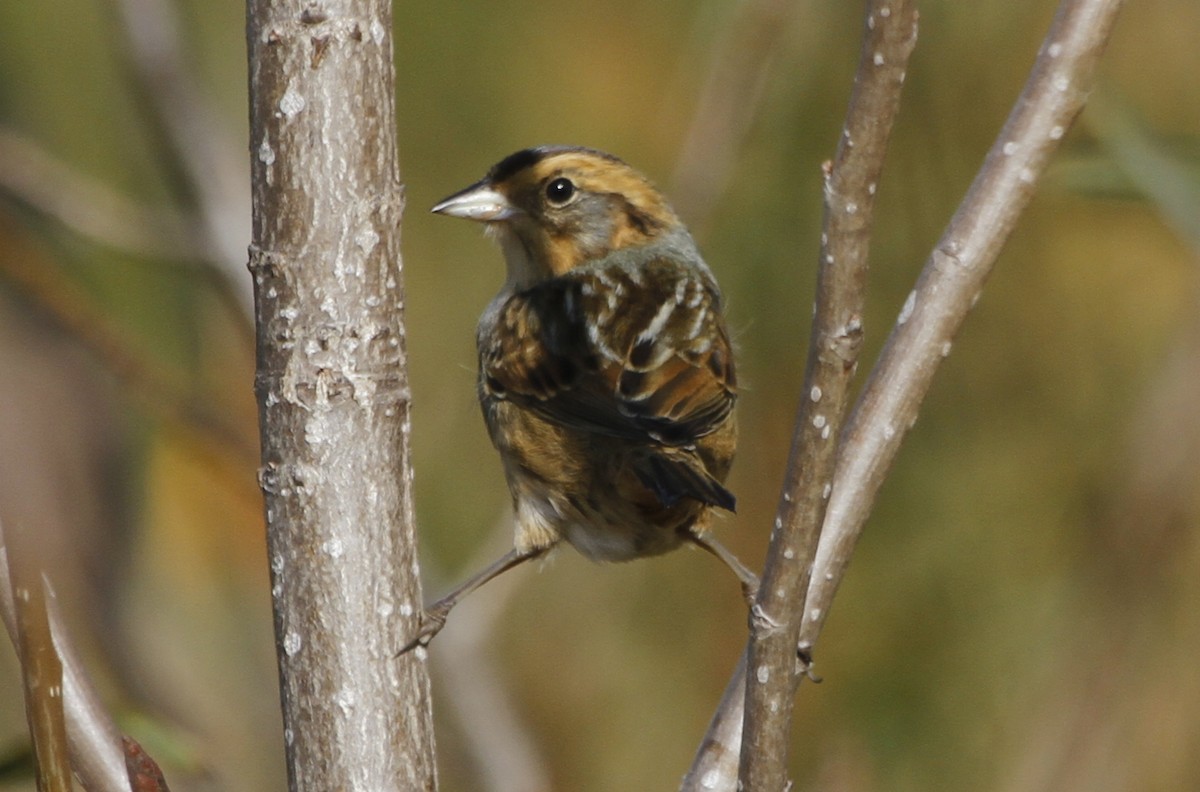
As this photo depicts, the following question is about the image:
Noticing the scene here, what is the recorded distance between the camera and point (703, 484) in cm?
228

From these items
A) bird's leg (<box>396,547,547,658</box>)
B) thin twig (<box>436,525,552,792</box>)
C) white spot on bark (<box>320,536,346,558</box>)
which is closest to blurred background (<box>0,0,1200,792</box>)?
thin twig (<box>436,525,552,792</box>)

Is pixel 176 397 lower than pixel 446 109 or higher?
lower

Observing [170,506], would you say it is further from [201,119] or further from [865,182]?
[865,182]

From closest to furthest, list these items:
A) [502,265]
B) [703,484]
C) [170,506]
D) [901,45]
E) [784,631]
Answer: [901,45]
[784,631]
[703,484]
[170,506]
[502,265]

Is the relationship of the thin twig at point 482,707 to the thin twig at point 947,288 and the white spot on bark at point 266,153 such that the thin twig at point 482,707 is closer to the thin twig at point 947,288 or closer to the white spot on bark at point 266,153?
the thin twig at point 947,288

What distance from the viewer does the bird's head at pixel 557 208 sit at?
3.31 metres

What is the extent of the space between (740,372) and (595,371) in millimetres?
1149

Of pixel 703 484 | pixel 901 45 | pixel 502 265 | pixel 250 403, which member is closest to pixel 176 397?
pixel 250 403

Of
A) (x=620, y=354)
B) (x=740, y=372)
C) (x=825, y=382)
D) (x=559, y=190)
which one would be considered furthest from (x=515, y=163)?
(x=825, y=382)

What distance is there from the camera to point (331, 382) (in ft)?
5.64

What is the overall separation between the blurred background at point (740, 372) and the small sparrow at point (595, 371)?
21cm

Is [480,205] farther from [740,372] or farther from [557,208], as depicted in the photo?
[740,372]

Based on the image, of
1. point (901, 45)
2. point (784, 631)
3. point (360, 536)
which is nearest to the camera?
point (901, 45)

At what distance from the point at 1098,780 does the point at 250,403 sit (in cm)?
257
